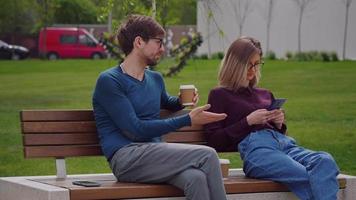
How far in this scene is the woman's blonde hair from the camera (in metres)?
6.91

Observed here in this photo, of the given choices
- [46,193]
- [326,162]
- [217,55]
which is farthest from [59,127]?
[217,55]

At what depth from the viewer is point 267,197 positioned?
652 cm

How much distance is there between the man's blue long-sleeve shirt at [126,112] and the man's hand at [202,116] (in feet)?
0.15

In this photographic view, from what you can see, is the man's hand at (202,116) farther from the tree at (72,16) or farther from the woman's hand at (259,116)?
the tree at (72,16)

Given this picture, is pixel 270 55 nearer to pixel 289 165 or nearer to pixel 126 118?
pixel 289 165

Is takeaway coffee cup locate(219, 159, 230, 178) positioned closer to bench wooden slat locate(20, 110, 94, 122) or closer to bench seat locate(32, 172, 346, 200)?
bench seat locate(32, 172, 346, 200)

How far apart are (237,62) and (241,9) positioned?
106ft

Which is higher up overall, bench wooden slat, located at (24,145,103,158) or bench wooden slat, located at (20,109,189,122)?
bench wooden slat, located at (20,109,189,122)

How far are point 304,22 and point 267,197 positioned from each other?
2976cm

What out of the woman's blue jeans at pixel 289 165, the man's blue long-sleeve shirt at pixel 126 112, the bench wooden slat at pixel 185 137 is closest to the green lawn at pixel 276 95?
the bench wooden slat at pixel 185 137

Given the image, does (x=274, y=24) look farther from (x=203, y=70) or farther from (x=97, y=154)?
(x=97, y=154)

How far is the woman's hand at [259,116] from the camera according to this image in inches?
267

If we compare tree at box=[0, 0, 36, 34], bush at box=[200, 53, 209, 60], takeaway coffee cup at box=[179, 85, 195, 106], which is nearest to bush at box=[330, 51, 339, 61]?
bush at box=[200, 53, 209, 60]

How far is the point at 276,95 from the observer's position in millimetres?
20703
